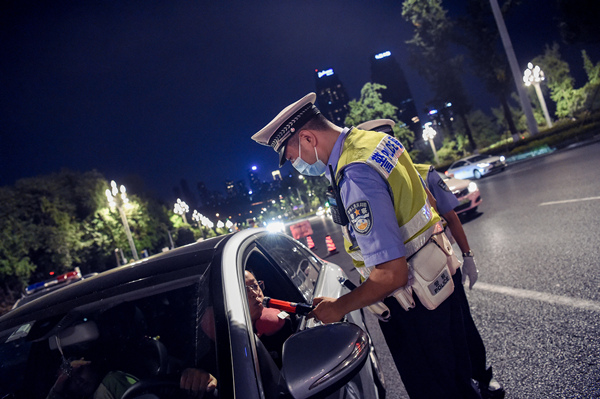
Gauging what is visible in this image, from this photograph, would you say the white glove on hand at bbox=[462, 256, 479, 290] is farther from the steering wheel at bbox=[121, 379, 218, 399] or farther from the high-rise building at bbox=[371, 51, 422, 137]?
the high-rise building at bbox=[371, 51, 422, 137]

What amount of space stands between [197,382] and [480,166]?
70.3 feet

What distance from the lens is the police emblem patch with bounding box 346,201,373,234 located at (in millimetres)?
1500

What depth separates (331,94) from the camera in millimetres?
186750

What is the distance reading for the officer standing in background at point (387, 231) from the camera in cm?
150

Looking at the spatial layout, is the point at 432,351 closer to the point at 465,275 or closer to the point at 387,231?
the point at 387,231

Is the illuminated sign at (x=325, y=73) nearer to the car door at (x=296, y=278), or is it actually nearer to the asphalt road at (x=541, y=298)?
the asphalt road at (x=541, y=298)

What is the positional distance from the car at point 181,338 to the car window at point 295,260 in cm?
12

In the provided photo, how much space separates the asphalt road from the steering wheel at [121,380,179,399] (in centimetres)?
199

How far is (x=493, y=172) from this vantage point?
66.5 ft

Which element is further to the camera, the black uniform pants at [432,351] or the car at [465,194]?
the car at [465,194]

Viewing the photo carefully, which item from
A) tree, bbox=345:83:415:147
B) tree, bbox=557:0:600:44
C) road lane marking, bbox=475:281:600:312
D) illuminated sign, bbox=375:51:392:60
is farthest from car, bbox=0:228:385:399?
illuminated sign, bbox=375:51:392:60

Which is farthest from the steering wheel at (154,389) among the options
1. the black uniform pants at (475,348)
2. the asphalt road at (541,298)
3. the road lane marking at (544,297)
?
the road lane marking at (544,297)

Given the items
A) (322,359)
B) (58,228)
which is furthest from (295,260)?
(58,228)

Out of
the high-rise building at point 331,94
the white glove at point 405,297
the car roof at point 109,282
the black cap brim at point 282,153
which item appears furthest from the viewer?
the high-rise building at point 331,94
